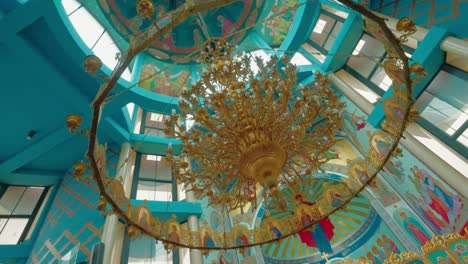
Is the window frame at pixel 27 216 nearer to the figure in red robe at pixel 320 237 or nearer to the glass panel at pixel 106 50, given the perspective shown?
the glass panel at pixel 106 50

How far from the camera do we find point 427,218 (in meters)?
5.21

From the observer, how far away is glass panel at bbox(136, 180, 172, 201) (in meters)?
8.16

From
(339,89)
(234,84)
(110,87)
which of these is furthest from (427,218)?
(110,87)

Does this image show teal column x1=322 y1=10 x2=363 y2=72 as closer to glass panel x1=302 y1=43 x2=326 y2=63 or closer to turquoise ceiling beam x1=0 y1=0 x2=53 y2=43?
glass panel x1=302 y1=43 x2=326 y2=63

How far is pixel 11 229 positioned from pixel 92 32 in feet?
21.6

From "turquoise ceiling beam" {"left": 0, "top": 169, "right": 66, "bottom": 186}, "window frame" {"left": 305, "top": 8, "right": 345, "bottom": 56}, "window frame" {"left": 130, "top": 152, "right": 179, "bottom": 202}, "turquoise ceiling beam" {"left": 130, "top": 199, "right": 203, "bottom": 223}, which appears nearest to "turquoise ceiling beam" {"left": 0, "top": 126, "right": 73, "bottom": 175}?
"turquoise ceiling beam" {"left": 0, "top": 169, "right": 66, "bottom": 186}

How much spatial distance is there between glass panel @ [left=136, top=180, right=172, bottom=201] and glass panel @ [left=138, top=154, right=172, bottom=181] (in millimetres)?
278

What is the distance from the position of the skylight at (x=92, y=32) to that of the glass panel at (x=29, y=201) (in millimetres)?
5301

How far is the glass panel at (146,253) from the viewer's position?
6445 millimetres

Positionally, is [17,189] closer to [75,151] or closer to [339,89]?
[75,151]

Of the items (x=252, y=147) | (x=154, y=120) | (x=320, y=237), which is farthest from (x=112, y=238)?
(x=320, y=237)

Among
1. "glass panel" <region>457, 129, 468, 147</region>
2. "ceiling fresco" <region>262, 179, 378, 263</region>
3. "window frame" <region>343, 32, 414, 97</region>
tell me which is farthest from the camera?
"ceiling fresco" <region>262, 179, 378, 263</region>

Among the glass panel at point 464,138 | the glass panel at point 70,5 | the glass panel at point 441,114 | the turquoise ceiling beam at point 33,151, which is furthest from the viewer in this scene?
the turquoise ceiling beam at point 33,151

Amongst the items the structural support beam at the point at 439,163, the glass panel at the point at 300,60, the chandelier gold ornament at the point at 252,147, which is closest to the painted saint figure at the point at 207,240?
the chandelier gold ornament at the point at 252,147
